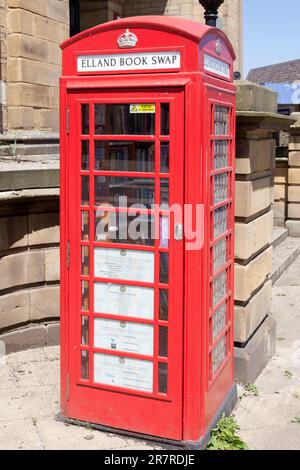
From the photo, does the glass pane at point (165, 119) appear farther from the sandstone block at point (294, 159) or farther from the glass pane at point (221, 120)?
the sandstone block at point (294, 159)

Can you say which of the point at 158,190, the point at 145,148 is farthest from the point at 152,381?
the point at 145,148

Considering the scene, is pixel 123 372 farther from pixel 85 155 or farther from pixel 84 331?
pixel 85 155

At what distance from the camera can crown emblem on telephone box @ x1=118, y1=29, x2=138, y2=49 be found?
350 centimetres

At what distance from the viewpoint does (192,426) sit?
3.67 metres

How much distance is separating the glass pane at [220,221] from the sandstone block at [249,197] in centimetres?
52

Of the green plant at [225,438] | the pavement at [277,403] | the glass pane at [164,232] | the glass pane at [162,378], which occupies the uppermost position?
the glass pane at [164,232]

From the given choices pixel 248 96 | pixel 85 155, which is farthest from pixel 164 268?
pixel 248 96

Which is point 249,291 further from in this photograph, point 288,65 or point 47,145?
point 288,65

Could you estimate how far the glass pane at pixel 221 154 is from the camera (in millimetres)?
3846

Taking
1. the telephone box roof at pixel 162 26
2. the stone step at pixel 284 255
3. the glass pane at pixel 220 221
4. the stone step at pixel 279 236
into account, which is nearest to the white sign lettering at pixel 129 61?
the telephone box roof at pixel 162 26

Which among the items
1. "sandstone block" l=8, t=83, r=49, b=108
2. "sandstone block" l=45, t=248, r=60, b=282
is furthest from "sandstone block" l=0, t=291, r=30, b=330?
"sandstone block" l=8, t=83, r=49, b=108

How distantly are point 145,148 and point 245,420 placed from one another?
2.08m

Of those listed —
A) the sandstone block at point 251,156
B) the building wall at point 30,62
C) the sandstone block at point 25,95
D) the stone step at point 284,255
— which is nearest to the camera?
the sandstone block at point 251,156

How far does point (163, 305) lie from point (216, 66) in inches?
59.8
